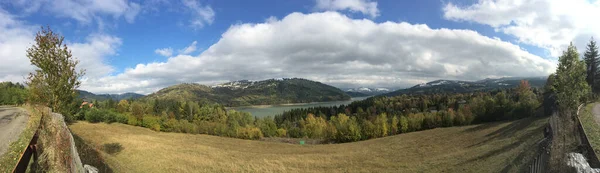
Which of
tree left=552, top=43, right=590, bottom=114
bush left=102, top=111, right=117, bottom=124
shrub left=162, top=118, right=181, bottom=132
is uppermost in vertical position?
tree left=552, top=43, right=590, bottom=114

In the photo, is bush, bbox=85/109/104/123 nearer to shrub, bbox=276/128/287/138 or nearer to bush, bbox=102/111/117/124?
bush, bbox=102/111/117/124

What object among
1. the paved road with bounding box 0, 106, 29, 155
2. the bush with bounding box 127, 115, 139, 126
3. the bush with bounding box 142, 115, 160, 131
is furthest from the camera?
the bush with bounding box 127, 115, 139, 126

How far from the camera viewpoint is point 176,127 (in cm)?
8744

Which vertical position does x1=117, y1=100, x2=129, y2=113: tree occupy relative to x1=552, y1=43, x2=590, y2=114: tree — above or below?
below

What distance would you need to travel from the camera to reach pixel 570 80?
24.2 m

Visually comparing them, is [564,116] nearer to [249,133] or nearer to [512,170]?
[512,170]

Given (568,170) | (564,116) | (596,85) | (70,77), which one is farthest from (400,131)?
(70,77)

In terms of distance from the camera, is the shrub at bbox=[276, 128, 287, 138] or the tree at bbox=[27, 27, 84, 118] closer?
the tree at bbox=[27, 27, 84, 118]

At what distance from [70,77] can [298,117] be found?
111455 millimetres

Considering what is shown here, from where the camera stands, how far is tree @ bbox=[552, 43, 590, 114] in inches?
906

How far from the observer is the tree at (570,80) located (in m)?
23.0

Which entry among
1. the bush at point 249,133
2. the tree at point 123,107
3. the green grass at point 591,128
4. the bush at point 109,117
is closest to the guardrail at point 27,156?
the green grass at point 591,128

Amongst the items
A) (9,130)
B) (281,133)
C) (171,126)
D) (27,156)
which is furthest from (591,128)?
(171,126)

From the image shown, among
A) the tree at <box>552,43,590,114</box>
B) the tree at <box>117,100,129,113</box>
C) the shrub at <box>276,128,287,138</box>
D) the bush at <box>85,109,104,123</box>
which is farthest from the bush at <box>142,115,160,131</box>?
the tree at <box>552,43,590,114</box>
